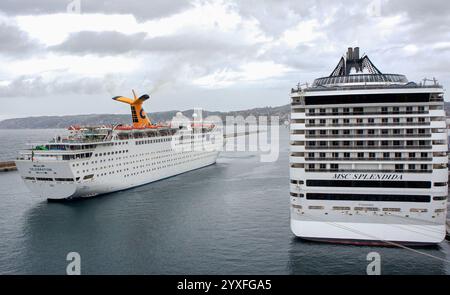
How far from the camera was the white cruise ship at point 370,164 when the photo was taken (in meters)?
20.9

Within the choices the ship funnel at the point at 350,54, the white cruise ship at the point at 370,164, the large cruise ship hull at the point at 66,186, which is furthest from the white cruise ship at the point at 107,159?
the ship funnel at the point at 350,54

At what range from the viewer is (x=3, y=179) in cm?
5469

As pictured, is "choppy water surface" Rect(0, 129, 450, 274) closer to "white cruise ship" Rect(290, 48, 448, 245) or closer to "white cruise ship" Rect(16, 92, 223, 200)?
"white cruise ship" Rect(290, 48, 448, 245)

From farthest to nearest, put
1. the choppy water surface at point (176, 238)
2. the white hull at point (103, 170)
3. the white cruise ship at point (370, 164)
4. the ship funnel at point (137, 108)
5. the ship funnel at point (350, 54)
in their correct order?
1. the ship funnel at point (137, 108)
2. the white hull at point (103, 170)
3. the ship funnel at point (350, 54)
4. the white cruise ship at point (370, 164)
5. the choppy water surface at point (176, 238)

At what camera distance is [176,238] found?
2547 centimetres

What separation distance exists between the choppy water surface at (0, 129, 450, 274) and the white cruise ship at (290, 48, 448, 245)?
1385 millimetres

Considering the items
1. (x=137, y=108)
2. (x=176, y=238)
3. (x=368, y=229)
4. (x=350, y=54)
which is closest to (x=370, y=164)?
(x=368, y=229)

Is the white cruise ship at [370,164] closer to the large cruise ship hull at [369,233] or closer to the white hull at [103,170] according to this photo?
the large cruise ship hull at [369,233]

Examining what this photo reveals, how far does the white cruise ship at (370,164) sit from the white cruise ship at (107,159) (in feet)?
75.3

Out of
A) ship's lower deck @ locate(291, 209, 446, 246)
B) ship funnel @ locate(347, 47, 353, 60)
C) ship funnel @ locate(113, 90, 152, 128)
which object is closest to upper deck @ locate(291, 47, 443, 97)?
ship funnel @ locate(347, 47, 353, 60)

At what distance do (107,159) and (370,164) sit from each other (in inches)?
1085

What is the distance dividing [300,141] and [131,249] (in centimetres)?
1219
